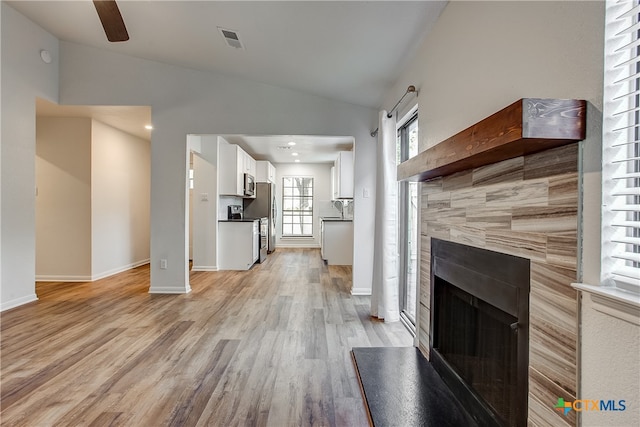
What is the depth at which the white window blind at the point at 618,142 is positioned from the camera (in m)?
0.85

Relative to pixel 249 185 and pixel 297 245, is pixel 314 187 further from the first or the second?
pixel 249 185

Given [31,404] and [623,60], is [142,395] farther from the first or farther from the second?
[623,60]

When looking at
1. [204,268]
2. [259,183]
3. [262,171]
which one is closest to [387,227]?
[204,268]

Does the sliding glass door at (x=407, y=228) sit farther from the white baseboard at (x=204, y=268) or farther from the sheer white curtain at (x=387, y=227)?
the white baseboard at (x=204, y=268)

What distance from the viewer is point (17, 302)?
371 cm

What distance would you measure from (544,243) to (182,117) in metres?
4.41

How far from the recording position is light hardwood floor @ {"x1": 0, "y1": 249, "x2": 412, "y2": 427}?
1819 mm

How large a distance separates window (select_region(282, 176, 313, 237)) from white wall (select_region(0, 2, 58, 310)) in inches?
248

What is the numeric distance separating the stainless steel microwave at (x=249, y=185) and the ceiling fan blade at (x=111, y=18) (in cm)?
403

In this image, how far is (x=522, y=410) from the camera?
120 cm

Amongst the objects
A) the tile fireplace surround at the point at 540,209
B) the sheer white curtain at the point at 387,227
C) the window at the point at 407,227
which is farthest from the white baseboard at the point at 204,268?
the tile fireplace surround at the point at 540,209

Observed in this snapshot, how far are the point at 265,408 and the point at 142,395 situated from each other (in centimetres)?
78

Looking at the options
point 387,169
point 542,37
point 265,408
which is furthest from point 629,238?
point 387,169

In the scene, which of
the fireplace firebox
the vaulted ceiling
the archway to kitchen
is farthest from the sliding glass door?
the fireplace firebox
